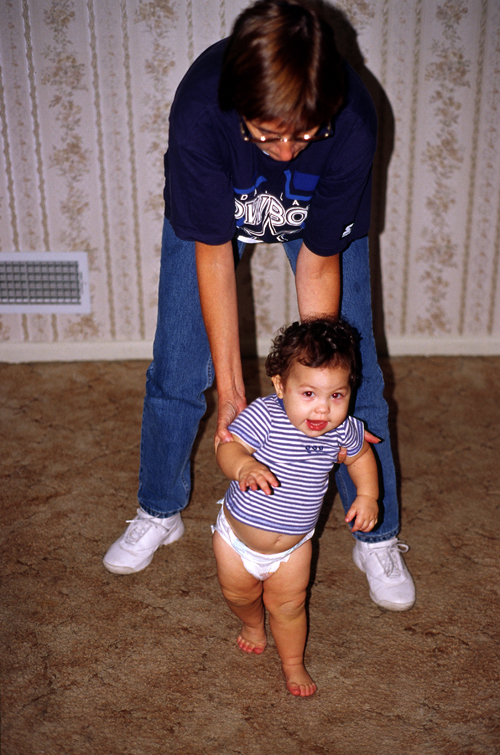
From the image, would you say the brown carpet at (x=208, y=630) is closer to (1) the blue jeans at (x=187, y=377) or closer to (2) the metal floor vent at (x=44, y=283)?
(1) the blue jeans at (x=187, y=377)

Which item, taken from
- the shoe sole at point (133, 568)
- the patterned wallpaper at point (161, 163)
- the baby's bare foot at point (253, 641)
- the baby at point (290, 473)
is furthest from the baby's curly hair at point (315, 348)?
the patterned wallpaper at point (161, 163)

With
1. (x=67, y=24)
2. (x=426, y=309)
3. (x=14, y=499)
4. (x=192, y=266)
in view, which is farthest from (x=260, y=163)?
(x=426, y=309)

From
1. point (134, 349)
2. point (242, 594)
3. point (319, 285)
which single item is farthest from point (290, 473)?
point (134, 349)

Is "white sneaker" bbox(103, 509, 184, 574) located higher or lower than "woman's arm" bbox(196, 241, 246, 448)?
lower

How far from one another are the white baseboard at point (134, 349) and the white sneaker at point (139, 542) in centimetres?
121

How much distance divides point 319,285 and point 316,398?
0.26 metres

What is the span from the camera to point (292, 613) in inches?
49.4

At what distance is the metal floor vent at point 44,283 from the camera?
2.62m

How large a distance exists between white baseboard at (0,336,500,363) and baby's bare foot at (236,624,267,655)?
1.55 meters

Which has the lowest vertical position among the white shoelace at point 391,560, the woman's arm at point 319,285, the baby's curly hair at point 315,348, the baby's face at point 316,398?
the white shoelace at point 391,560

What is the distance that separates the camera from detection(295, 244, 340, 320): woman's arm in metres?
1.28

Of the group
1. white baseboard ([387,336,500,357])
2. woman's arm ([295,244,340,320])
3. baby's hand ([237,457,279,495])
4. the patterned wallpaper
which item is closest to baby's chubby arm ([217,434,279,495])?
baby's hand ([237,457,279,495])

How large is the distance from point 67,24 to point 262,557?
6.65ft

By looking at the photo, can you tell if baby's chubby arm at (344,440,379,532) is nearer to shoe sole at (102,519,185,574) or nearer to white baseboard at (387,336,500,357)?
shoe sole at (102,519,185,574)
